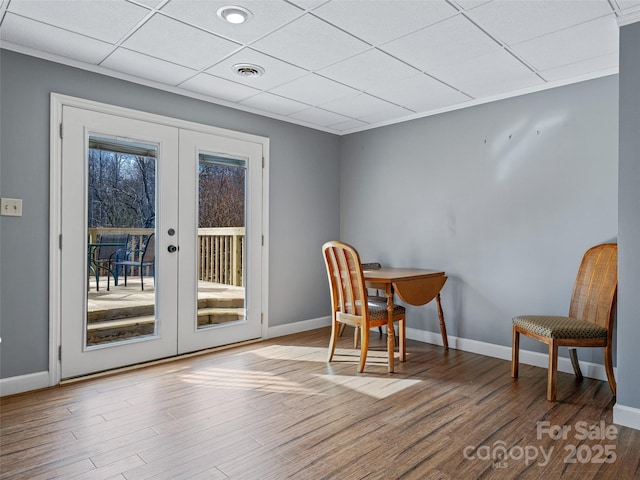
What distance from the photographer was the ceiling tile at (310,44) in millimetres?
2299

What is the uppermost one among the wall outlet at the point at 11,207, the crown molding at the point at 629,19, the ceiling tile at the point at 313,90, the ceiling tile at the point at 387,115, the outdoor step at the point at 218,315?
the ceiling tile at the point at 387,115

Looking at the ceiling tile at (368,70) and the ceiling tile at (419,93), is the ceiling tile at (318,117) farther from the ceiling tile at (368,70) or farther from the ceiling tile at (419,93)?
the ceiling tile at (368,70)

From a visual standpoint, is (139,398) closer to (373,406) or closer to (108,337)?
(108,337)

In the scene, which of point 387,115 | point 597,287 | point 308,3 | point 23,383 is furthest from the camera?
point 387,115

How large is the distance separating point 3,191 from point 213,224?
146cm

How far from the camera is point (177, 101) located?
3.32 metres

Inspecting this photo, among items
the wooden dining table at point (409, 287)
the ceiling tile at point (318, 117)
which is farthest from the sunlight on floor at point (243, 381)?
the ceiling tile at point (318, 117)

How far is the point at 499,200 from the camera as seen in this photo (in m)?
3.40

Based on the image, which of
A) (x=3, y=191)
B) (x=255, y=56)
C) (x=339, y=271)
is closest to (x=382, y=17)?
(x=255, y=56)

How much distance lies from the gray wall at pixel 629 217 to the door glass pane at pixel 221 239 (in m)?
2.78

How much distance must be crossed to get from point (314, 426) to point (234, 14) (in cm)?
215

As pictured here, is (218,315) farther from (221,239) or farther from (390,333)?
(390,333)

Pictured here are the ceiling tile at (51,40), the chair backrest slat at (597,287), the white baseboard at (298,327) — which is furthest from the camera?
the white baseboard at (298,327)

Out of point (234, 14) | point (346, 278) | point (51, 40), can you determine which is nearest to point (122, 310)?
point (346, 278)
